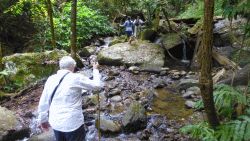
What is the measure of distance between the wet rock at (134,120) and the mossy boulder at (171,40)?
27.1 ft

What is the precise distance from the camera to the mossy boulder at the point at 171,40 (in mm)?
15836

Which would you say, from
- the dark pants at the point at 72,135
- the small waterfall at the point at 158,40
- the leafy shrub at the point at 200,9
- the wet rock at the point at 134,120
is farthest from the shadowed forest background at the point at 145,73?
the dark pants at the point at 72,135

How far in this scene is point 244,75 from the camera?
8602 mm

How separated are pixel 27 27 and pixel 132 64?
276 inches

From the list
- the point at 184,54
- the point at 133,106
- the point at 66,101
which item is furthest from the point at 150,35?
the point at 66,101

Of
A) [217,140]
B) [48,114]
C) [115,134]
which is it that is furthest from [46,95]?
[115,134]

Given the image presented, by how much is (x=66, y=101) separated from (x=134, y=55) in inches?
Answer: 405

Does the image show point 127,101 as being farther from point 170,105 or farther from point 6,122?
point 6,122

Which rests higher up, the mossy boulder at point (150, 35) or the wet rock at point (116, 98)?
the mossy boulder at point (150, 35)

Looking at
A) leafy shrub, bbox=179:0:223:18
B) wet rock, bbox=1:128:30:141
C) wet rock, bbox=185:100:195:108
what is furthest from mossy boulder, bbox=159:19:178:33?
wet rock, bbox=1:128:30:141

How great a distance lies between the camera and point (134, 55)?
48.4 feet

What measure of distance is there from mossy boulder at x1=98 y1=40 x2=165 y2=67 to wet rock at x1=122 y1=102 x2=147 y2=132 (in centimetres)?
626

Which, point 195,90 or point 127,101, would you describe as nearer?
point 127,101

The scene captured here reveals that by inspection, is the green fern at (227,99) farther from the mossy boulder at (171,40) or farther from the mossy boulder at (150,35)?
the mossy boulder at (150,35)
